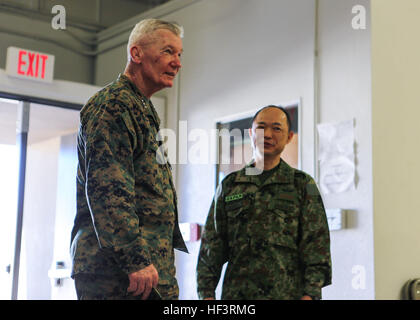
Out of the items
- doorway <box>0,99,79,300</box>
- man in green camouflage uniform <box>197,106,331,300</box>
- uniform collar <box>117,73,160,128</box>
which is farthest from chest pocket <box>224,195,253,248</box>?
doorway <box>0,99,79,300</box>

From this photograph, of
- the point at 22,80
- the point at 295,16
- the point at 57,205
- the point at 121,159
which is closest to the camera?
the point at 121,159

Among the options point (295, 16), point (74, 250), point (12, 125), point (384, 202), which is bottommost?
point (74, 250)

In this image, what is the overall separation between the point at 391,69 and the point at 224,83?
1207 mm

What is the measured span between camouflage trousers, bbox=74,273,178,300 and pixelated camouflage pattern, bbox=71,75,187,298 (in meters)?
0.02

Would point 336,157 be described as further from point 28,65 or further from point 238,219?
point 28,65

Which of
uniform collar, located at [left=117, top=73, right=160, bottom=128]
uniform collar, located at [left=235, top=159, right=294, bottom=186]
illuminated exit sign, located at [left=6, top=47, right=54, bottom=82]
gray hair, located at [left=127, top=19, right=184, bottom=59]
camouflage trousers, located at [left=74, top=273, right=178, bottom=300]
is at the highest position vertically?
illuminated exit sign, located at [left=6, top=47, right=54, bottom=82]

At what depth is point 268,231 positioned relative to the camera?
2246 mm

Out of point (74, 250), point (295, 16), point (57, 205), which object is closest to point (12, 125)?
point (57, 205)

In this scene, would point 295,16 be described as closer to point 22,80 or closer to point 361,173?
point 361,173

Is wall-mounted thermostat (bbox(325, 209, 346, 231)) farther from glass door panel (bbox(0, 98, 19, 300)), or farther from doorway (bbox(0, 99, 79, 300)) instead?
glass door panel (bbox(0, 98, 19, 300))

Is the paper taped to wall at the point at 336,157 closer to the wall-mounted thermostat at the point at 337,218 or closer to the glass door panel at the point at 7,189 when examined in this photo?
the wall-mounted thermostat at the point at 337,218

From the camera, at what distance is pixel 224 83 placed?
4109 millimetres

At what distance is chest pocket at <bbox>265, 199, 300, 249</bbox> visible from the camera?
2.23 metres
